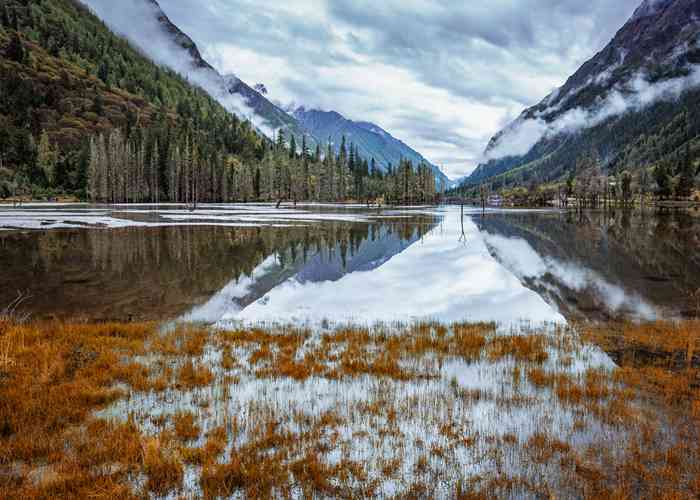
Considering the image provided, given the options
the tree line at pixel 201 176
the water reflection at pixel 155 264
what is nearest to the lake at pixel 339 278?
the water reflection at pixel 155 264

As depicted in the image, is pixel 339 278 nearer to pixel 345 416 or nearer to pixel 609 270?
pixel 609 270

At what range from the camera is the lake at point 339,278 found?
17594 mm

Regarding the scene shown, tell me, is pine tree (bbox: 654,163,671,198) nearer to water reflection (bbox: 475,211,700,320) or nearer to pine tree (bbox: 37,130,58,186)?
water reflection (bbox: 475,211,700,320)

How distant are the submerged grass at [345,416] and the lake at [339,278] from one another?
13.6 feet

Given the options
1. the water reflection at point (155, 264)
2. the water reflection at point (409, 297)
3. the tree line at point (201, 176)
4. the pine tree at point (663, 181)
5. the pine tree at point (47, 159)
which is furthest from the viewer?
the pine tree at point (663, 181)

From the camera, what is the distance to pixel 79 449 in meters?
6.92

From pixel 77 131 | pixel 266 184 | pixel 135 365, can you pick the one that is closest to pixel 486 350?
pixel 135 365

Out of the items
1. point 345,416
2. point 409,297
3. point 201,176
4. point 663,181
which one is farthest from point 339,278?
point 663,181

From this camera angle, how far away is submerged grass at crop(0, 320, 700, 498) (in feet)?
20.5

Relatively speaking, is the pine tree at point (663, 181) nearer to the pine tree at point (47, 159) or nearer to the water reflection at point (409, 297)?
the water reflection at point (409, 297)

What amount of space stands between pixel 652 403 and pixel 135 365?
10905 millimetres

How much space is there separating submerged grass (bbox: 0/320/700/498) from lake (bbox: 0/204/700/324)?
4.13 m

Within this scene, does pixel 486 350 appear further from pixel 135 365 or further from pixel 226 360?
pixel 135 365

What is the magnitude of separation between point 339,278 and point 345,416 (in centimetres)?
1642
